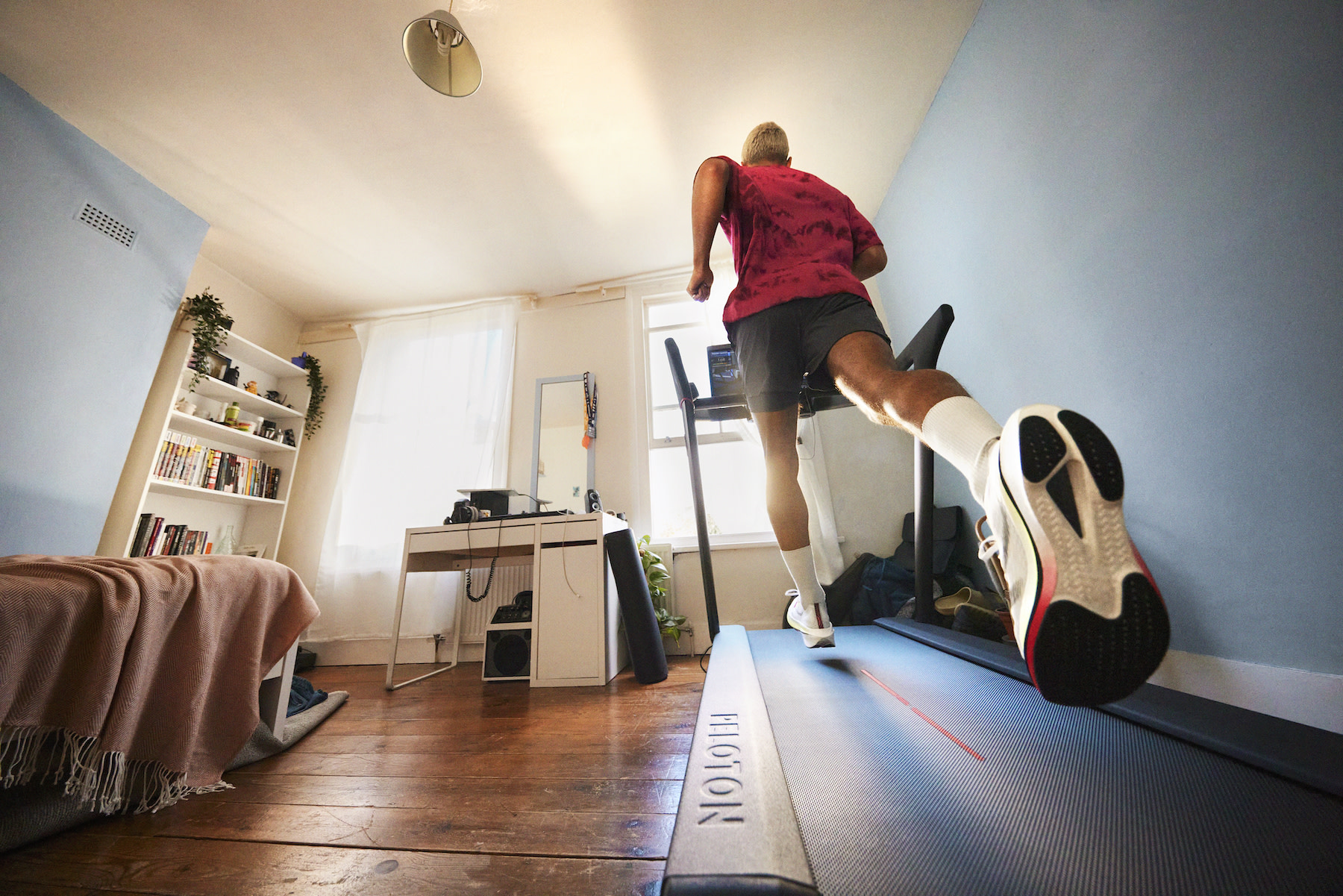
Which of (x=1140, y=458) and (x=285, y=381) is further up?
(x=285, y=381)

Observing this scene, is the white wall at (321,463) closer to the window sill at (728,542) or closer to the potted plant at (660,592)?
the potted plant at (660,592)

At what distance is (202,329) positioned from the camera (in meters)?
2.83

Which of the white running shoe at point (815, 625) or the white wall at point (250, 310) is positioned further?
the white wall at point (250, 310)

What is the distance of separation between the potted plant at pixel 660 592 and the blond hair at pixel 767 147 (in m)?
2.00

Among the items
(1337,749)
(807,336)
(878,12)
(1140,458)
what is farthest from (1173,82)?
(1337,749)

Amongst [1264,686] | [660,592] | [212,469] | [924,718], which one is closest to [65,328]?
[212,469]

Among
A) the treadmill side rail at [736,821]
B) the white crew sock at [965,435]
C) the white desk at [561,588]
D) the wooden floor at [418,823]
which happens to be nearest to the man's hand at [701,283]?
the white crew sock at [965,435]

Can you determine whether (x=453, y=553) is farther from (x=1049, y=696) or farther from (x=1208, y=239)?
(x=1208, y=239)

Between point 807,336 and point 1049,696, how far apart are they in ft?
2.71

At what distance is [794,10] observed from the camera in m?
2.05

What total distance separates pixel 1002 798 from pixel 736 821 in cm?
33

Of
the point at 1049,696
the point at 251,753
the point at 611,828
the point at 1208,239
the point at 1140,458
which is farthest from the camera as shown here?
the point at 1140,458

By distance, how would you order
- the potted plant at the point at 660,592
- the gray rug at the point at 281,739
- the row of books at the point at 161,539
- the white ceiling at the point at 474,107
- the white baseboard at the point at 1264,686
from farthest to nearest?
the potted plant at the point at 660,592
the row of books at the point at 161,539
the white ceiling at the point at 474,107
the gray rug at the point at 281,739
the white baseboard at the point at 1264,686

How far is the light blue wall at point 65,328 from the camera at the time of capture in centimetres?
209
